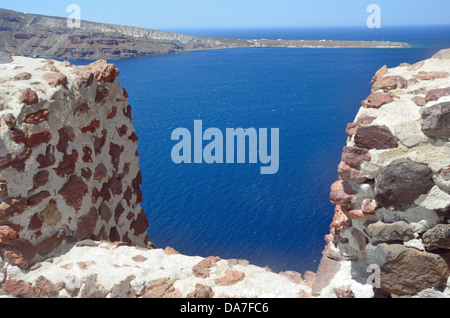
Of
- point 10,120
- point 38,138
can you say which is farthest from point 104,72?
point 10,120

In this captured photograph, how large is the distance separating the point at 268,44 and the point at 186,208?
10678cm

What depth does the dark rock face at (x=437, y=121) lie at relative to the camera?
9.21 feet

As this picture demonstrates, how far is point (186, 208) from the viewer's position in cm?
1714

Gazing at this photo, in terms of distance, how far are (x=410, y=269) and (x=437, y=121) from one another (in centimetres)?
103

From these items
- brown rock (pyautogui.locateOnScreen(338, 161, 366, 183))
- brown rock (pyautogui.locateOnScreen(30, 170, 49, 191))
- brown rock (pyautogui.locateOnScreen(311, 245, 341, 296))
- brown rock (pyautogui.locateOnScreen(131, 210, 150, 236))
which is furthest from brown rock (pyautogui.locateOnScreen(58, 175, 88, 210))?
brown rock (pyautogui.locateOnScreen(338, 161, 366, 183))

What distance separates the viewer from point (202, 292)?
3326mm

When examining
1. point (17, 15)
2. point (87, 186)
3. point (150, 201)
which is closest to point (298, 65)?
point (150, 201)

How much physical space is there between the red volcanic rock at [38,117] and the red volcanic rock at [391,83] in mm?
2948

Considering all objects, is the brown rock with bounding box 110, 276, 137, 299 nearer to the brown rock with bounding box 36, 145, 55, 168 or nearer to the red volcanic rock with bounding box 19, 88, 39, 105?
the brown rock with bounding box 36, 145, 55, 168

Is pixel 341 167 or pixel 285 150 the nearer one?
pixel 341 167

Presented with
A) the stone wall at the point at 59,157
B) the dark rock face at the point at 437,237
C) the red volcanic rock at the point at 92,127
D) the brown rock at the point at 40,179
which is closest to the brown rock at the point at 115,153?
the stone wall at the point at 59,157

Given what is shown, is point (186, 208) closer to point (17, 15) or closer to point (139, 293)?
point (139, 293)

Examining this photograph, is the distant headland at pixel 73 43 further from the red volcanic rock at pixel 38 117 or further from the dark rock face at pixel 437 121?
the dark rock face at pixel 437 121

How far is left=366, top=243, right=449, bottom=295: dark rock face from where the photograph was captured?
2881 millimetres
